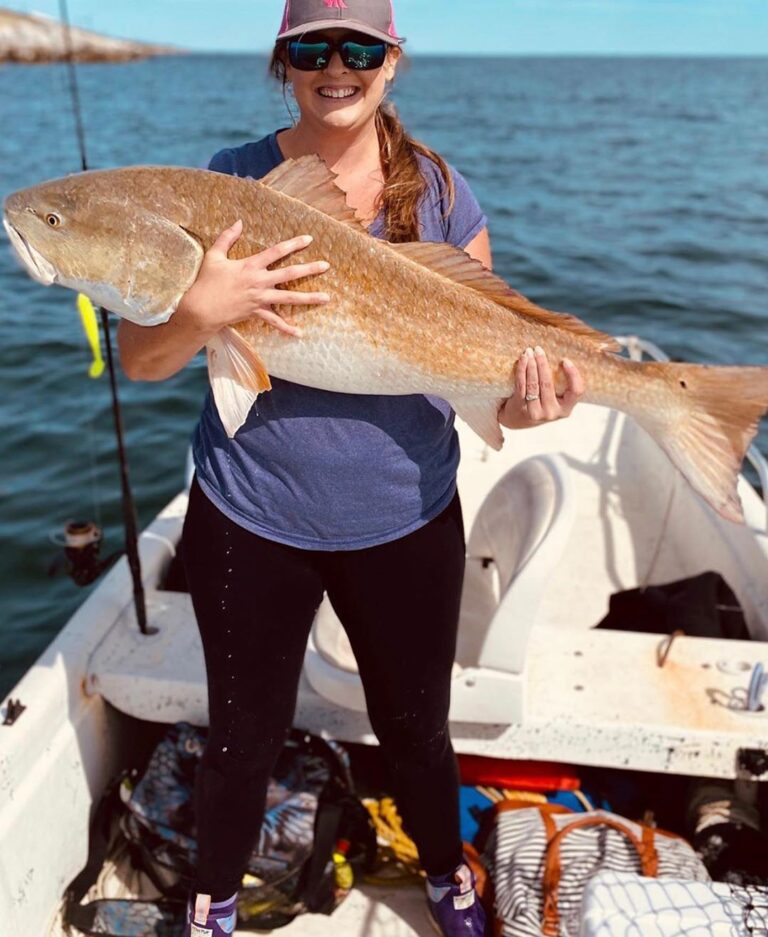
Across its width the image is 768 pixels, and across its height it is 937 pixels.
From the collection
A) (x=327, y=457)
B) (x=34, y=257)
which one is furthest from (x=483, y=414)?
(x=34, y=257)

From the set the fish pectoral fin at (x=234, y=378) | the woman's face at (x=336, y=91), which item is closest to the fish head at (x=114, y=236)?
the fish pectoral fin at (x=234, y=378)

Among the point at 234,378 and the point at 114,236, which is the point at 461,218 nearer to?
the point at 234,378

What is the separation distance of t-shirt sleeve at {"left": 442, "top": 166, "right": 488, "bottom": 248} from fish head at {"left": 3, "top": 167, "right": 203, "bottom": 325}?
2.10 feet

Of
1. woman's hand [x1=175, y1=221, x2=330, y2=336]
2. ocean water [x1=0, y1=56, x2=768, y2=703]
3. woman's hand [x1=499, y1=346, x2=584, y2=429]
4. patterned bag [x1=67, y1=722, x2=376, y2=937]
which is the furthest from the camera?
ocean water [x1=0, y1=56, x2=768, y2=703]

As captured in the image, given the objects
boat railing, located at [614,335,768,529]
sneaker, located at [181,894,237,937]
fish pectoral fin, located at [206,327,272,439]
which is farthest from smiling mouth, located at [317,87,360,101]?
sneaker, located at [181,894,237,937]

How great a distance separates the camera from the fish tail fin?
8.05 ft

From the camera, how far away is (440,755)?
106 inches

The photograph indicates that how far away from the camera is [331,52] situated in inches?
83.9

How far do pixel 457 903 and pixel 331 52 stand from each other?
2429 millimetres

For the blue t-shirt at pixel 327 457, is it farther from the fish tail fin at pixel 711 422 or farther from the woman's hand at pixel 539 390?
the fish tail fin at pixel 711 422

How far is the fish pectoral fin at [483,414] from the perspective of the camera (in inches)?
94.7

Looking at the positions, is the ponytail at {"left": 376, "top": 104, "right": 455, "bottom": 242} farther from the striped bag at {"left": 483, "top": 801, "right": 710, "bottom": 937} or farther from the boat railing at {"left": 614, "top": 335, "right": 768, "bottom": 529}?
the striped bag at {"left": 483, "top": 801, "right": 710, "bottom": 937}

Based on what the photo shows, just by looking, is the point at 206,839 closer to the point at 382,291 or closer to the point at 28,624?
the point at 382,291

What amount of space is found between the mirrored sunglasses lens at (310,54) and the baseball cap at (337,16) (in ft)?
0.10
